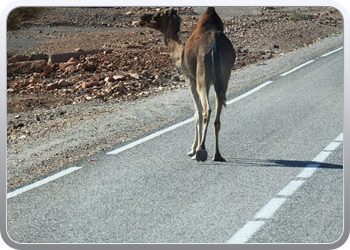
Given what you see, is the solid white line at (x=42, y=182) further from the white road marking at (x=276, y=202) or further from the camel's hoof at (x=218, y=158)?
the white road marking at (x=276, y=202)

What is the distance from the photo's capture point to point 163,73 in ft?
44.4

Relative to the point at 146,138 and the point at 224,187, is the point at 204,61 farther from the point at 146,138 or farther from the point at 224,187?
the point at 224,187

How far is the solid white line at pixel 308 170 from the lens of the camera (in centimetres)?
741

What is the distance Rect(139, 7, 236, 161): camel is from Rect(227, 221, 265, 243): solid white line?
74.3 inches

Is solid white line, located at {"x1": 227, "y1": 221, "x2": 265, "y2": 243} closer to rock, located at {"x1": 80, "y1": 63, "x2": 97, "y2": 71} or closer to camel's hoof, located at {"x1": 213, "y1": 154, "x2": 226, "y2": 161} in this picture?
camel's hoof, located at {"x1": 213, "y1": 154, "x2": 226, "y2": 161}

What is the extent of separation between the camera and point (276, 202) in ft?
21.9

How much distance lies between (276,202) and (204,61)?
230 cm

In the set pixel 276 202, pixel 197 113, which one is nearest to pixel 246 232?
pixel 276 202

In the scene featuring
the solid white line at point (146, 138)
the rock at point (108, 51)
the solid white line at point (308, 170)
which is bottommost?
the rock at point (108, 51)

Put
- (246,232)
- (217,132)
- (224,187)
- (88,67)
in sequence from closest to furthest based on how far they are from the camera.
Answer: (246,232), (224,187), (217,132), (88,67)

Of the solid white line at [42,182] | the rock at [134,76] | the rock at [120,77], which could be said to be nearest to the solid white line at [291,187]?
the solid white line at [42,182]

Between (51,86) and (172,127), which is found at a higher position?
(172,127)

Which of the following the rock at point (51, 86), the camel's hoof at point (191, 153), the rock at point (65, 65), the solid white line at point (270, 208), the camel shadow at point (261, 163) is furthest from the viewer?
the rock at point (65, 65)

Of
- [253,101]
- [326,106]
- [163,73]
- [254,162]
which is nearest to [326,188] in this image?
[254,162]
